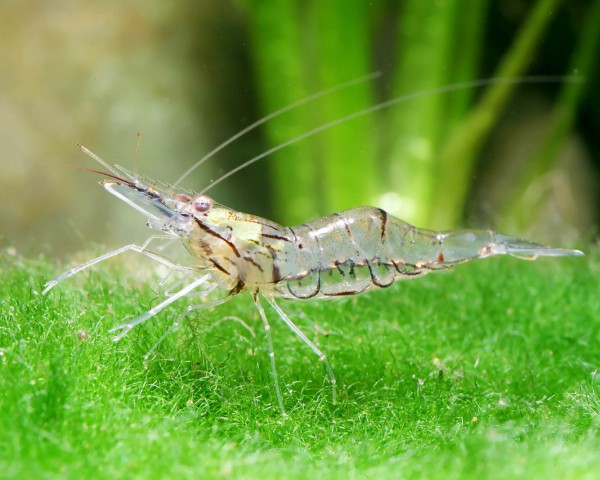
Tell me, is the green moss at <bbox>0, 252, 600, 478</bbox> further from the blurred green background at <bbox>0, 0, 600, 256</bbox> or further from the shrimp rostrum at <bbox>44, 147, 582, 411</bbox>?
the blurred green background at <bbox>0, 0, 600, 256</bbox>

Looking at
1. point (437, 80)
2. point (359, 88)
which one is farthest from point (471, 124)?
point (359, 88)

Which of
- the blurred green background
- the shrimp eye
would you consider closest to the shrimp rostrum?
the shrimp eye

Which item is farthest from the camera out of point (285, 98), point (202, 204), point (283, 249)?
point (285, 98)

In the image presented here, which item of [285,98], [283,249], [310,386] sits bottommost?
[310,386]

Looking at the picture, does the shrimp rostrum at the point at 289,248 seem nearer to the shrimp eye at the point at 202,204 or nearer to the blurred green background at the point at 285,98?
the shrimp eye at the point at 202,204

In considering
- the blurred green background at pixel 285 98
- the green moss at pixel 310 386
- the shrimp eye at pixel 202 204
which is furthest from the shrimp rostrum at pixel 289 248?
the blurred green background at pixel 285 98

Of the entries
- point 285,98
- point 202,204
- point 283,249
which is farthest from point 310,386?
point 285,98

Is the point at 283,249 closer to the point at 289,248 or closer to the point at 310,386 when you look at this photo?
the point at 289,248

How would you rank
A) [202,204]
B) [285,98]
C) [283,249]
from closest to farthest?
[202,204] < [283,249] < [285,98]
